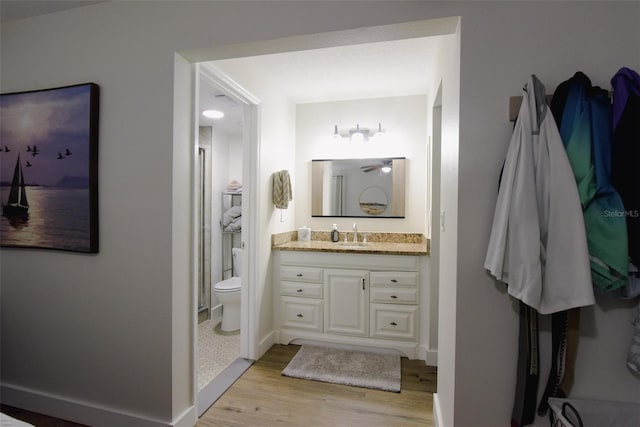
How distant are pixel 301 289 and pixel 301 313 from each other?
23cm

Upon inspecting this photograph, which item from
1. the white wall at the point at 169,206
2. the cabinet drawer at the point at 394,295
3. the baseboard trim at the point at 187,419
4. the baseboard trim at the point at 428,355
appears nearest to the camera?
the white wall at the point at 169,206

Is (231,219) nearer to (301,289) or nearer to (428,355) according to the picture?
(301,289)

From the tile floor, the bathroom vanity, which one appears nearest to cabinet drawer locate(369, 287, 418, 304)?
the bathroom vanity

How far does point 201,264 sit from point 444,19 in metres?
3.41

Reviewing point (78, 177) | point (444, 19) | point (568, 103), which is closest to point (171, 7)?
point (78, 177)

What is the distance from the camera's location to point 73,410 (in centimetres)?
181

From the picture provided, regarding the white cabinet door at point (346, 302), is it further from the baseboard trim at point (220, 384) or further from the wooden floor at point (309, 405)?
the baseboard trim at point (220, 384)

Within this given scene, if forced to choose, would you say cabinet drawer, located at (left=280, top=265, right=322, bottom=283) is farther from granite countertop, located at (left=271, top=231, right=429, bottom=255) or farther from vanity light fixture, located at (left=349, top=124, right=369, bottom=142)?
vanity light fixture, located at (left=349, top=124, right=369, bottom=142)

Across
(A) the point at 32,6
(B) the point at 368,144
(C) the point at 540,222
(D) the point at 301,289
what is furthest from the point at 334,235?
(A) the point at 32,6

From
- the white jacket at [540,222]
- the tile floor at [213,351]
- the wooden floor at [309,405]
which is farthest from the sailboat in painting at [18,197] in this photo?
the white jacket at [540,222]

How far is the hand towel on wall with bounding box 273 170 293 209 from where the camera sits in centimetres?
287

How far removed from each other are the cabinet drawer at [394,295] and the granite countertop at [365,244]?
0.33 m

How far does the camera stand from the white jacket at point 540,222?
102cm

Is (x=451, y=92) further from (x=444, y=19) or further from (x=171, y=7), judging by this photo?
(x=171, y=7)
